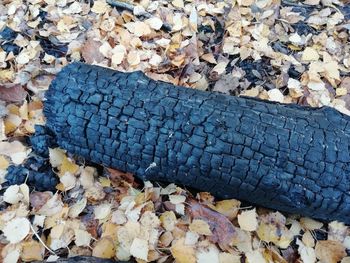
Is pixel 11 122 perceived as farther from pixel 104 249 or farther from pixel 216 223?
pixel 216 223

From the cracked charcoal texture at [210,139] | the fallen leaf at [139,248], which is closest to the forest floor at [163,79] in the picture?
the fallen leaf at [139,248]

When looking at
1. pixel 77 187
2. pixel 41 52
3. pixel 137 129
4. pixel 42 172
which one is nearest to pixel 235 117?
pixel 137 129

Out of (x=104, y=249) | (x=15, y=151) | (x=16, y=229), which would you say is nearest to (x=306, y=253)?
(x=104, y=249)

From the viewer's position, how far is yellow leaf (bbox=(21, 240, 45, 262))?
180 cm

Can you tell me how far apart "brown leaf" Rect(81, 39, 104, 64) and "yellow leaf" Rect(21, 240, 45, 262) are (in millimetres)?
976

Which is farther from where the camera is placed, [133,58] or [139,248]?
[133,58]

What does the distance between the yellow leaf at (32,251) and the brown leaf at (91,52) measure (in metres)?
0.98

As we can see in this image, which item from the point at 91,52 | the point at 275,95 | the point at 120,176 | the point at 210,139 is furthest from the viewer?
the point at 91,52

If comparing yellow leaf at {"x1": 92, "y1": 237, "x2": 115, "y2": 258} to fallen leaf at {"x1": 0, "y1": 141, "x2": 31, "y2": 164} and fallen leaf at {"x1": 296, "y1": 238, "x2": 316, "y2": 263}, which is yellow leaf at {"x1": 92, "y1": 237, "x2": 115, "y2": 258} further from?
fallen leaf at {"x1": 296, "y1": 238, "x2": 316, "y2": 263}

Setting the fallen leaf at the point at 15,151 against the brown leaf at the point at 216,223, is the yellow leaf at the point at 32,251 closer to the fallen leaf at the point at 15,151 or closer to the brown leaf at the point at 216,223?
the fallen leaf at the point at 15,151

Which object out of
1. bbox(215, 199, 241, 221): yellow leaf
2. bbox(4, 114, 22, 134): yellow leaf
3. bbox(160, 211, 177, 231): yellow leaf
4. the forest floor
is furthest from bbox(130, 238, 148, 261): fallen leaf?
bbox(4, 114, 22, 134): yellow leaf

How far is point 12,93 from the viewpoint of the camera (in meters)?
2.24

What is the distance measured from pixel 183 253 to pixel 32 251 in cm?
57

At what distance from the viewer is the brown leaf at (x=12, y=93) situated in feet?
7.31
